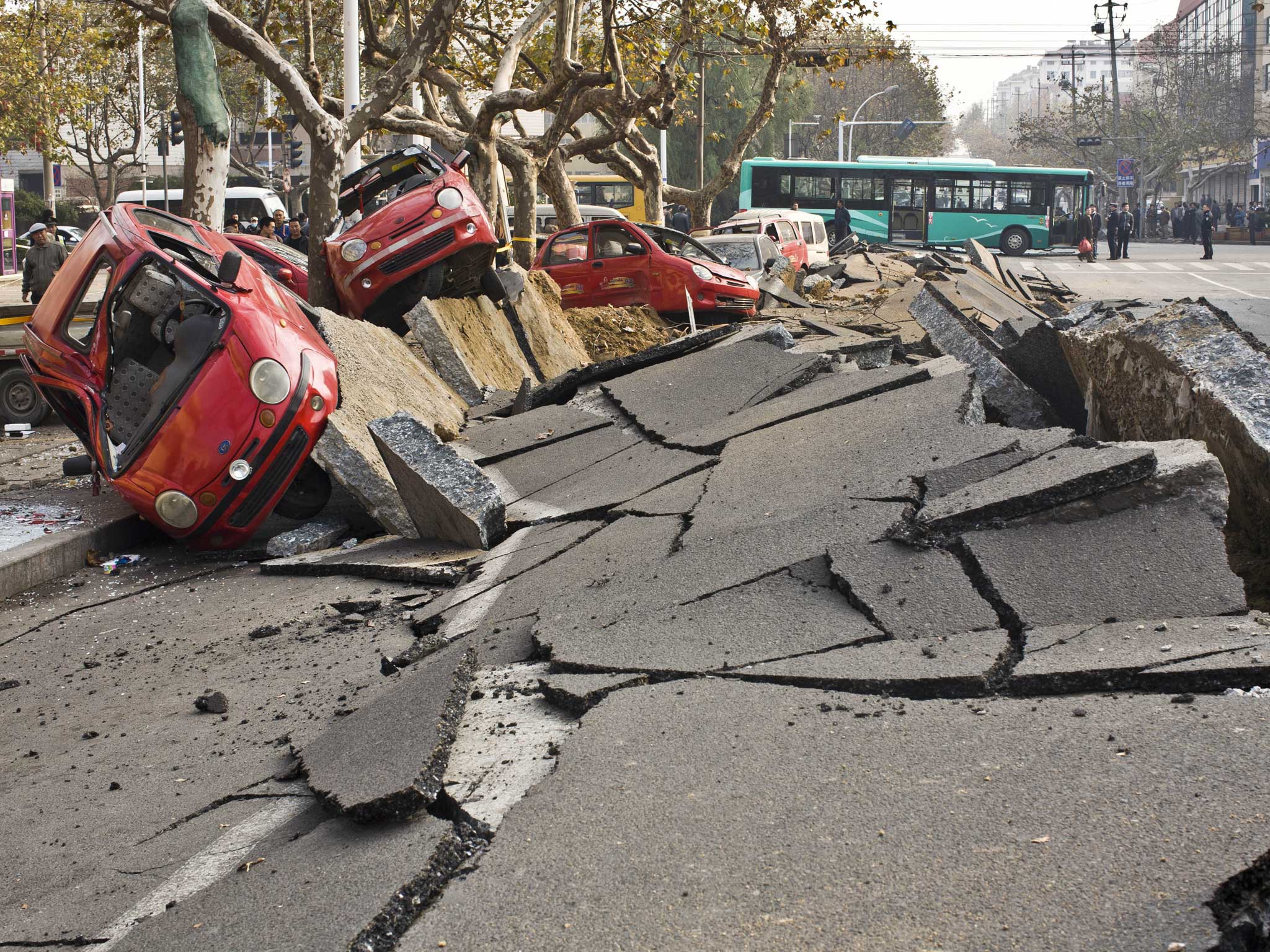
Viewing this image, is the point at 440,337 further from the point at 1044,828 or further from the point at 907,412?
the point at 1044,828

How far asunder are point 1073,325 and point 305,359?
16.2 ft

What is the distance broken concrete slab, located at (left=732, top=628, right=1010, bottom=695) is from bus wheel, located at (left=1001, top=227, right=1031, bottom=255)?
1555 inches

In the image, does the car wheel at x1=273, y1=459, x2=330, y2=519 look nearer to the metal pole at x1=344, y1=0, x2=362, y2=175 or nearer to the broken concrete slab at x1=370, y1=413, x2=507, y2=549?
the broken concrete slab at x1=370, y1=413, x2=507, y2=549

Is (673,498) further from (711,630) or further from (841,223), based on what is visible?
(841,223)


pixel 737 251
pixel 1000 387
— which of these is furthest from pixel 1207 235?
pixel 1000 387

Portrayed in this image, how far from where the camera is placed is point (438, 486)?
22.2 ft

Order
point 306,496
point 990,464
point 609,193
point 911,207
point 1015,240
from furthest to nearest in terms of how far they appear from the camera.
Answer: point 609,193 → point 911,207 → point 1015,240 → point 306,496 → point 990,464

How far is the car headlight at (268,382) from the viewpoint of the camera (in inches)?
293

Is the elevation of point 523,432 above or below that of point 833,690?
above

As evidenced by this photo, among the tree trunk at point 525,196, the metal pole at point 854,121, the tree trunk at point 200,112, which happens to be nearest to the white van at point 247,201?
the tree trunk at point 525,196

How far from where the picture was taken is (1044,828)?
287 cm

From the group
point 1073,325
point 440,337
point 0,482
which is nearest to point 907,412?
point 1073,325

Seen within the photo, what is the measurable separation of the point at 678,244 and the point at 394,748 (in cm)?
1462

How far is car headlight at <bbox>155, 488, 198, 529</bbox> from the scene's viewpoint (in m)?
7.49
